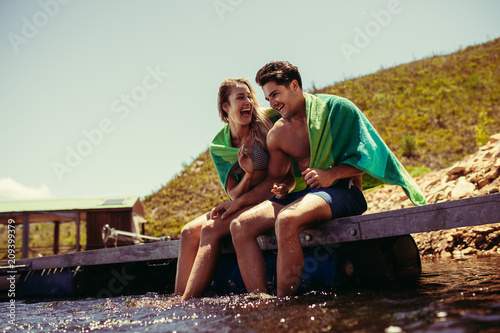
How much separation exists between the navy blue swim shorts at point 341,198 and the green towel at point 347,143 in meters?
0.17

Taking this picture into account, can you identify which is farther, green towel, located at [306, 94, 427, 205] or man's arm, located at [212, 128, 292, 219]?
man's arm, located at [212, 128, 292, 219]

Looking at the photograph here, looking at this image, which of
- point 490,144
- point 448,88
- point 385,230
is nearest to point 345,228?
point 385,230

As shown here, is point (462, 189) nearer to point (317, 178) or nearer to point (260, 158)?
point (260, 158)

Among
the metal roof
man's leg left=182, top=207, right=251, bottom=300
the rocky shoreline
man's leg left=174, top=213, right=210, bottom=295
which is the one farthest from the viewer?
the metal roof

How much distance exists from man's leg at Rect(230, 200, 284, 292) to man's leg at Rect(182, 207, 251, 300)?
0.29 m

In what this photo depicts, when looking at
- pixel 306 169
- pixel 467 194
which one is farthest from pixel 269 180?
pixel 467 194

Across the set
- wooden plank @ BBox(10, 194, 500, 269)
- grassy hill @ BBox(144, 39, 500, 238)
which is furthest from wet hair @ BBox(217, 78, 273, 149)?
grassy hill @ BBox(144, 39, 500, 238)

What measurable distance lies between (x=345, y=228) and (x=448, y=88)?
2515cm

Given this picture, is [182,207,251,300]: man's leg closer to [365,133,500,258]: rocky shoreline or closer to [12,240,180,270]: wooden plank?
[12,240,180,270]: wooden plank

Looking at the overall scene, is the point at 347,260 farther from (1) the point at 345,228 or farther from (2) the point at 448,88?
(2) the point at 448,88

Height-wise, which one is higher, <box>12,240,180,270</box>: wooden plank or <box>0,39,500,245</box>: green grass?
<box>0,39,500,245</box>: green grass

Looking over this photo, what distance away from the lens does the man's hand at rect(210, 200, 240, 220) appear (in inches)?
112

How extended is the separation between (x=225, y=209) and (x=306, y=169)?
74cm

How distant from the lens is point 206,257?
2.69m
